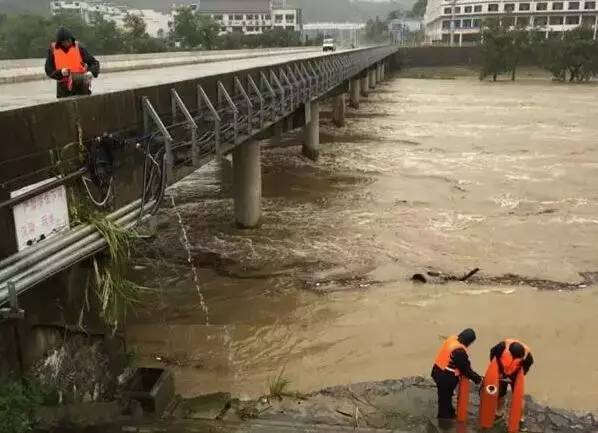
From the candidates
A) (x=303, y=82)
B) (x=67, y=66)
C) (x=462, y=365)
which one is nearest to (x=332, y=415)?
(x=462, y=365)

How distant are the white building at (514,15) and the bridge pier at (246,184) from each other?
87518 millimetres

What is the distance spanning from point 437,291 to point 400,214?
6.20 meters

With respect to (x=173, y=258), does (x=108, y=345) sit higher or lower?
higher

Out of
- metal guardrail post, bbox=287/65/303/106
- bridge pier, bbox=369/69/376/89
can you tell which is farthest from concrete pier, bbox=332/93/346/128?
bridge pier, bbox=369/69/376/89

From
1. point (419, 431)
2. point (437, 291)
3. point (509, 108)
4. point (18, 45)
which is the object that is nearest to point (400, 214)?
point (437, 291)

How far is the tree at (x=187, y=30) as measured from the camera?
253 feet

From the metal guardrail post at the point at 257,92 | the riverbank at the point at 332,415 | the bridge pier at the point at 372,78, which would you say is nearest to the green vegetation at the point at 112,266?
the riverbank at the point at 332,415

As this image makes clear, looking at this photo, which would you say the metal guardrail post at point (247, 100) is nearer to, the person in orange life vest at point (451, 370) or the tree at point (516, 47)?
the person in orange life vest at point (451, 370)

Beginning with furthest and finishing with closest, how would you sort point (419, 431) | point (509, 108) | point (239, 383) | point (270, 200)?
point (509, 108) → point (270, 200) → point (239, 383) → point (419, 431)

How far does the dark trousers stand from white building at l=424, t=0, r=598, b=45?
96388 mm

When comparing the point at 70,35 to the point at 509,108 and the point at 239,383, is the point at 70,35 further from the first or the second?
the point at 509,108

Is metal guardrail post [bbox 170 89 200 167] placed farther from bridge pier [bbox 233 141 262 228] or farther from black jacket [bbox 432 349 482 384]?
bridge pier [bbox 233 141 262 228]

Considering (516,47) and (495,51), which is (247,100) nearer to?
(495,51)

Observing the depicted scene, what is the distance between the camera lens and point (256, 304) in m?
12.3
